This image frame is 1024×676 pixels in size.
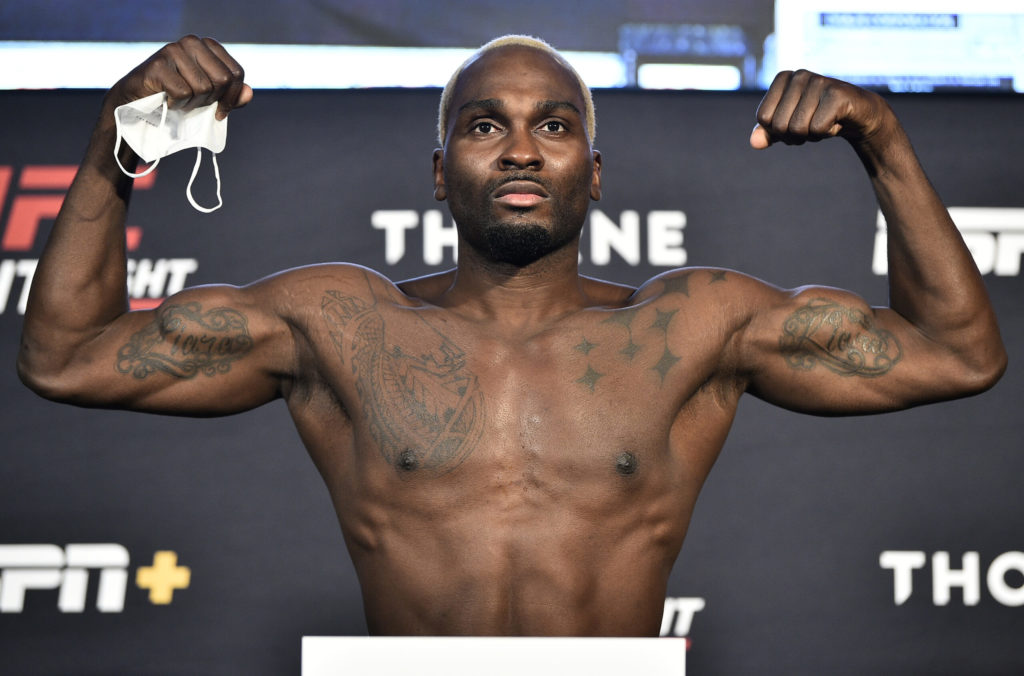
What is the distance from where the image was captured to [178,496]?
2385 mm

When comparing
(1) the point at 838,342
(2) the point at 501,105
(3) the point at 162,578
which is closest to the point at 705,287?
(1) the point at 838,342

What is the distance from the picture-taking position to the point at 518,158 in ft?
5.73

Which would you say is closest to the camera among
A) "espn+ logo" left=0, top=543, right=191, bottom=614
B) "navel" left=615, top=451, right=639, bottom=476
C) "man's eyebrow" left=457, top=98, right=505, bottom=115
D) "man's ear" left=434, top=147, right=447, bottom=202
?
"navel" left=615, top=451, right=639, bottom=476

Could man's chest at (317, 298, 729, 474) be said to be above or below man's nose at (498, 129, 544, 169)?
below

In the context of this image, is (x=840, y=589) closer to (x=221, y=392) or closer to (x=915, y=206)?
(x=915, y=206)

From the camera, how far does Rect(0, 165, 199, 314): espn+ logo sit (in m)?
2.42

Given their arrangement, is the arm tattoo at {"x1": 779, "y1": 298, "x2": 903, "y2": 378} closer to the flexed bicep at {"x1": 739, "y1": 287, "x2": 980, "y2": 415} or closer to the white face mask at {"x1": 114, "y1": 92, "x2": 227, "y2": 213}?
the flexed bicep at {"x1": 739, "y1": 287, "x2": 980, "y2": 415}

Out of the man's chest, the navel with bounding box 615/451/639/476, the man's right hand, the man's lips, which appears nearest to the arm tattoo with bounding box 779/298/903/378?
the man's chest

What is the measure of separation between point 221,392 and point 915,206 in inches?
42.0

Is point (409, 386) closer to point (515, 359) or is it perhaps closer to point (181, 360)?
point (515, 359)

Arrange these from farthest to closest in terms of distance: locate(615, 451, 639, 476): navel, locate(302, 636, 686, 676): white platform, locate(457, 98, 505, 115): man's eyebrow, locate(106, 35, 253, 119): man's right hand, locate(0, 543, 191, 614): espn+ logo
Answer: locate(0, 543, 191, 614): espn+ logo, locate(457, 98, 505, 115): man's eyebrow, locate(615, 451, 639, 476): navel, locate(106, 35, 253, 119): man's right hand, locate(302, 636, 686, 676): white platform

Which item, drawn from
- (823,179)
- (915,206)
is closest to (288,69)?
(823,179)

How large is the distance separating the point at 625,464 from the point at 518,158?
0.48 m

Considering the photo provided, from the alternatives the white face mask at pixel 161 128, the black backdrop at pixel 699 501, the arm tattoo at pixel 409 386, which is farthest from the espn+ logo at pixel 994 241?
the white face mask at pixel 161 128
